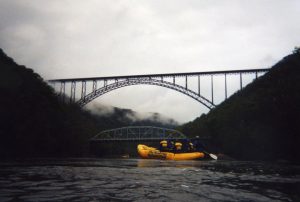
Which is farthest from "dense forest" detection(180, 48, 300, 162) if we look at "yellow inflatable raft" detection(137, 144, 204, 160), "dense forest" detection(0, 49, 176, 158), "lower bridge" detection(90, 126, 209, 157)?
"dense forest" detection(0, 49, 176, 158)

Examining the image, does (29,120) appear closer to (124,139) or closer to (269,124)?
(124,139)

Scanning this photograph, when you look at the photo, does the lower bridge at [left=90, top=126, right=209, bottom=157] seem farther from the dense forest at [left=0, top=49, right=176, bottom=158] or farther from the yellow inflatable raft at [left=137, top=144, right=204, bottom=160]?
the yellow inflatable raft at [left=137, top=144, right=204, bottom=160]

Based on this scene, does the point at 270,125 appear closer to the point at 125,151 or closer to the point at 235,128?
the point at 235,128

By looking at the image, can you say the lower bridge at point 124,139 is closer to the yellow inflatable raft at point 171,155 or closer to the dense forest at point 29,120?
the dense forest at point 29,120

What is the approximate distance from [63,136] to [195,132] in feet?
133

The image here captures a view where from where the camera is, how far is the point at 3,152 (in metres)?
46.4

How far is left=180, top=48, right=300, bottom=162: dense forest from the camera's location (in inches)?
1756

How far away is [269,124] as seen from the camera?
4803 centimetres

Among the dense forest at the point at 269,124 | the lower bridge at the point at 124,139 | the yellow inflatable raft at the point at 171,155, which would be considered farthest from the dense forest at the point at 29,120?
the dense forest at the point at 269,124

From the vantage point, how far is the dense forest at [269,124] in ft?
146

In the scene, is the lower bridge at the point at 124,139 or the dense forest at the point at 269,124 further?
the lower bridge at the point at 124,139

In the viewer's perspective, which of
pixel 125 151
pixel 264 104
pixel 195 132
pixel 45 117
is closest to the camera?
pixel 264 104

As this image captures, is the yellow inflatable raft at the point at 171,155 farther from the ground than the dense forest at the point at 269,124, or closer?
closer

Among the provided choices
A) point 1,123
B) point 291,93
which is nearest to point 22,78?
point 1,123
